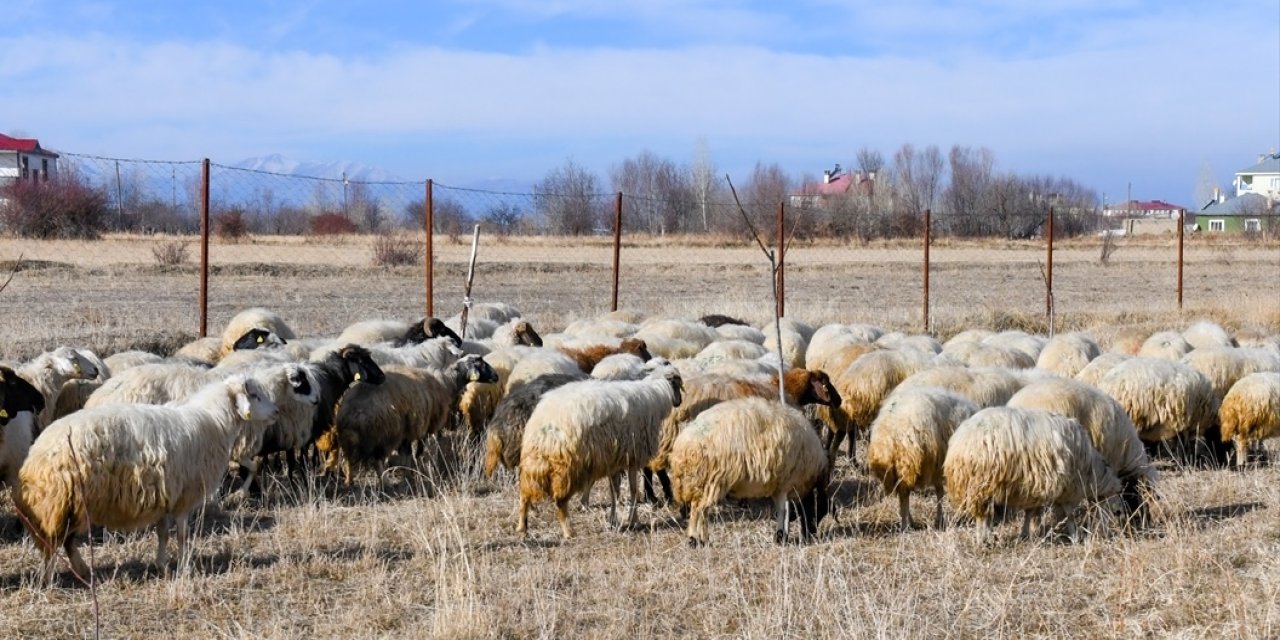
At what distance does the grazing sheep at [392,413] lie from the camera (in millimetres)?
9422

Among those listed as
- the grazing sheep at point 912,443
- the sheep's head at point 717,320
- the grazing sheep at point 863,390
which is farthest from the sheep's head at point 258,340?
the grazing sheep at point 912,443

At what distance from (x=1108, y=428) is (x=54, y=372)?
7796 millimetres

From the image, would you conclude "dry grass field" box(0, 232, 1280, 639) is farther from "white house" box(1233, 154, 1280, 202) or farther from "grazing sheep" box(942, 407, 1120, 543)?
"white house" box(1233, 154, 1280, 202)

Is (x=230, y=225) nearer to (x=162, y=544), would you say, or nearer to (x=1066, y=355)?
(x=1066, y=355)

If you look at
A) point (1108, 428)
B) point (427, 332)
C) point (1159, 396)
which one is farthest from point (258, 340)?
point (1159, 396)

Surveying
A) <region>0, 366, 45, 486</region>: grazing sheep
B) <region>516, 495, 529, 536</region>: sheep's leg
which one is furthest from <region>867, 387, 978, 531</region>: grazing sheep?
<region>0, 366, 45, 486</region>: grazing sheep

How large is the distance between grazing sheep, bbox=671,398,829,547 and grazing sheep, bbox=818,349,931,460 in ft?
8.49

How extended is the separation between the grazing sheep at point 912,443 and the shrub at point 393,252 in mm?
24047

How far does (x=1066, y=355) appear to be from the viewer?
1210 centimetres

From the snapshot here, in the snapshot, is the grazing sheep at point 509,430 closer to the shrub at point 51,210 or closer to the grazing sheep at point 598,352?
the grazing sheep at point 598,352

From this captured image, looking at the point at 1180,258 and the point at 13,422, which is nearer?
the point at 13,422

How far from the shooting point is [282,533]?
302 inches

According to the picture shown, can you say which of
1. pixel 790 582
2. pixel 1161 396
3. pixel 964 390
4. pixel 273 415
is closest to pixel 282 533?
pixel 273 415

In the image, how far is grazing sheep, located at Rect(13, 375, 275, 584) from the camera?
6328 millimetres
